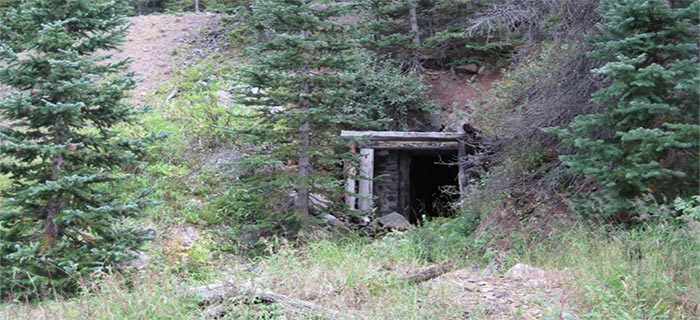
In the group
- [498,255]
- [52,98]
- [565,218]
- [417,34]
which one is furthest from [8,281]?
[417,34]

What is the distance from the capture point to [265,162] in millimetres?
9195

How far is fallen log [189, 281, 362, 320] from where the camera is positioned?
398 centimetres

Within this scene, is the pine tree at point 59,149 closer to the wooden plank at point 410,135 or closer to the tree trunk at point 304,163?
the tree trunk at point 304,163

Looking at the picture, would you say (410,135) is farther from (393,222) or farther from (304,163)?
(304,163)

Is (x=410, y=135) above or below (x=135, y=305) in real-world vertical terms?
above

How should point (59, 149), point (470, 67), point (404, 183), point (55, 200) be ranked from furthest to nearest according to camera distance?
1. point (470, 67)
2. point (404, 183)
3. point (55, 200)
4. point (59, 149)

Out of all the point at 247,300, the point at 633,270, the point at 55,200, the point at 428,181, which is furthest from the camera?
the point at 428,181

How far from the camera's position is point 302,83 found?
952cm

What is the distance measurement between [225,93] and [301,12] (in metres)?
6.72

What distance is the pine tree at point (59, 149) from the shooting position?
629cm

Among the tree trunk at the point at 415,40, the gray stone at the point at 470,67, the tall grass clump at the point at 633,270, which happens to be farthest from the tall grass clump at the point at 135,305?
the gray stone at the point at 470,67

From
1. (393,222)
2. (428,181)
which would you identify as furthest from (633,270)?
(428,181)

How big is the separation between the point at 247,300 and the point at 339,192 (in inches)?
219

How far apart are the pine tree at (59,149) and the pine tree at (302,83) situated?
109 inches
